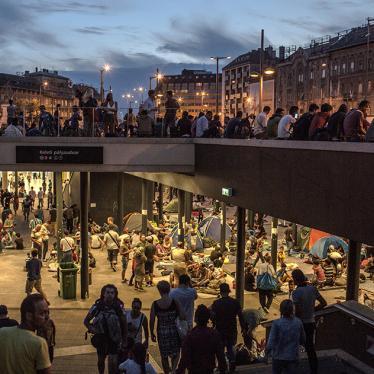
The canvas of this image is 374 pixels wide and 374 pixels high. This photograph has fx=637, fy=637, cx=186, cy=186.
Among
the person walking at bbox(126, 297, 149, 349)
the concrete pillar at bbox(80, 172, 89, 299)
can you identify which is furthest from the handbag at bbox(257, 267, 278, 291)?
the person walking at bbox(126, 297, 149, 349)

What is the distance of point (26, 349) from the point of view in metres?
A: 4.75

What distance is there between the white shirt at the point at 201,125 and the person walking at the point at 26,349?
13.6 meters

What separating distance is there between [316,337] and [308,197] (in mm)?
2453

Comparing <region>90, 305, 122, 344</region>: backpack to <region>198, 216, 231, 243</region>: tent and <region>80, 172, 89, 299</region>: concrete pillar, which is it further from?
<region>198, 216, 231, 243</region>: tent

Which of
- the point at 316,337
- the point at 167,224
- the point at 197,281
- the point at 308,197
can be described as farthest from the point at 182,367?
the point at 167,224

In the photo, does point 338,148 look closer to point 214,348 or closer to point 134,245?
point 214,348

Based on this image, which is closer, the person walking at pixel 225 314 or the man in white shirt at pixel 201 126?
the person walking at pixel 225 314

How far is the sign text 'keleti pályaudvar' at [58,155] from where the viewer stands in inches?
695

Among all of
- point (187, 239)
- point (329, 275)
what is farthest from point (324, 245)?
point (187, 239)

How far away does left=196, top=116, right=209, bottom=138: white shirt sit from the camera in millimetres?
18188

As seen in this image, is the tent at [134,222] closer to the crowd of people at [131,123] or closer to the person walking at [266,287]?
the crowd of people at [131,123]

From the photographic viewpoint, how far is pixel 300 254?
85.7ft

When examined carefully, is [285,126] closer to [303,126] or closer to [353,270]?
[303,126]

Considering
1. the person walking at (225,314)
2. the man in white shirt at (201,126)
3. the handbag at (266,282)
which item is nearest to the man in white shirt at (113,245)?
the man in white shirt at (201,126)
